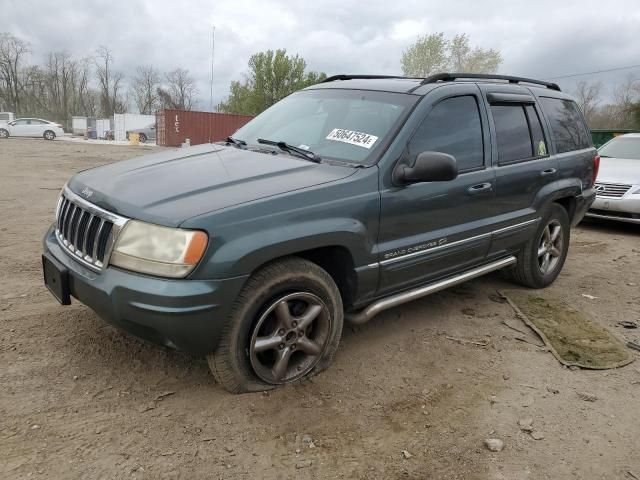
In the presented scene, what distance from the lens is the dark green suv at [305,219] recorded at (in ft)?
8.04

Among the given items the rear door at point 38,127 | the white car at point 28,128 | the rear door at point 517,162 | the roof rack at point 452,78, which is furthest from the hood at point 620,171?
the rear door at point 38,127

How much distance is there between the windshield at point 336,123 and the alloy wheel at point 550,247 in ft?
6.99

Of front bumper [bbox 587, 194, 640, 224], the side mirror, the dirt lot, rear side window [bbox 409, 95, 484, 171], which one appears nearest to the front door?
rear side window [bbox 409, 95, 484, 171]

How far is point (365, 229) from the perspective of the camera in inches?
117

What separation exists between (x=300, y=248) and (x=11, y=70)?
82.2 metres

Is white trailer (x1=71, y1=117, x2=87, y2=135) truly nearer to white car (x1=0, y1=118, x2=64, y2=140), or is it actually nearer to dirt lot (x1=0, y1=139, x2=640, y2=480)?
white car (x1=0, y1=118, x2=64, y2=140)

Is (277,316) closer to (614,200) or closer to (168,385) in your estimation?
(168,385)

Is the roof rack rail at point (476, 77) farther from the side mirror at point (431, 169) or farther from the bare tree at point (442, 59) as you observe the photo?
the bare tree at point (442, 59)

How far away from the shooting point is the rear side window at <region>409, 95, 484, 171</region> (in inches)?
132

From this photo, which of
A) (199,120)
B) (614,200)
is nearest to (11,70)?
(199,120)

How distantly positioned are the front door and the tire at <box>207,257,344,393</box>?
1.53ft

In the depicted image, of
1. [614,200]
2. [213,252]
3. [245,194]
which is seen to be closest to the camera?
[213,252]

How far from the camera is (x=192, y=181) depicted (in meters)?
2.82

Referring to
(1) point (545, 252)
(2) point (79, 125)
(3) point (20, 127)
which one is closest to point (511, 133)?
(1) point (545, 252)
